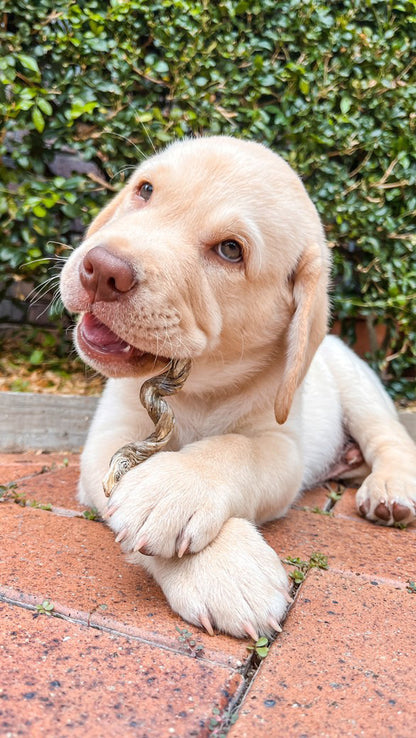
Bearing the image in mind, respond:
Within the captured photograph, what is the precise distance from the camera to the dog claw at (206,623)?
158 cm

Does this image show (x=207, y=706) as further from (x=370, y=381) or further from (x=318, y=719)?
(x=370, y=381)

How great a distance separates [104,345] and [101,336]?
0.10 ft

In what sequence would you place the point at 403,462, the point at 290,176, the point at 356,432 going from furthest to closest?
the point at 356,432
the point at 403,462
the point at 290,176

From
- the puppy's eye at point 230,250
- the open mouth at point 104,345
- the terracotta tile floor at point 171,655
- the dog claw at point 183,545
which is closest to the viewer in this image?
the terracotta tile floor at point 171,655

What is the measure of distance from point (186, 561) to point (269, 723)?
0.51m

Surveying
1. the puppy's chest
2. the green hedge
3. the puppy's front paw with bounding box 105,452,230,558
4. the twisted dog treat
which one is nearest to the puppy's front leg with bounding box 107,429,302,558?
the puppy's front paw with bounding box 105,452,230,558

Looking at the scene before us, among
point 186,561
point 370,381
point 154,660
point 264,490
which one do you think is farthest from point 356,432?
point 154,660

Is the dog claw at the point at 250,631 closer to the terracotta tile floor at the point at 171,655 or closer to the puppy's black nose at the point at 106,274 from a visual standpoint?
the terracotta tile floor at the point at 171,655

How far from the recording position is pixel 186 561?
5.61 ft

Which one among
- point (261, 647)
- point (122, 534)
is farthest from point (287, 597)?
point (122, 534)

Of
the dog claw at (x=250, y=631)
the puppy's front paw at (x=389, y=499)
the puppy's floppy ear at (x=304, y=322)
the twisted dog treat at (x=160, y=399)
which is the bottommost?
the puppy's front paw at (x=389, y=499)

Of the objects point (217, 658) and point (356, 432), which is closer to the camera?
point (217, 658)

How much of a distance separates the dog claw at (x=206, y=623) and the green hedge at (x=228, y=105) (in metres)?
2.57

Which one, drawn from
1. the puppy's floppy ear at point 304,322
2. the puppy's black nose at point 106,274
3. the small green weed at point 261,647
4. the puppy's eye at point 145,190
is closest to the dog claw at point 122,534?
the small green weed at point 261,647
